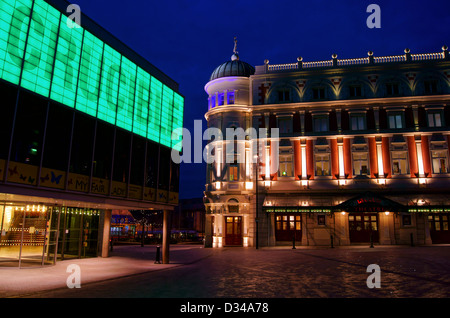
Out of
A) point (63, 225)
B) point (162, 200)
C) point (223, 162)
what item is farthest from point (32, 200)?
point (223, 162)

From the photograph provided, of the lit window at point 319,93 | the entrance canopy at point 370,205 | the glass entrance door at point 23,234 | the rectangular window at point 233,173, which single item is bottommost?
the glass entrance door at point 23,234

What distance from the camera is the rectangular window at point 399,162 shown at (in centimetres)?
3466

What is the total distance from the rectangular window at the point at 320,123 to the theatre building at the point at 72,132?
17.8 m

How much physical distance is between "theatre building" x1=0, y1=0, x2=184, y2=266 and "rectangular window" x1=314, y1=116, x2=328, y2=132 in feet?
58.4

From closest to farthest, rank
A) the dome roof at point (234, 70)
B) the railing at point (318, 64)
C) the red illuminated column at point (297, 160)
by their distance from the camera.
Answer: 1. the red illuminated column at point (297, 160)
2. the railing at point (318, 64)
3. the dome roof at point (234, 70)

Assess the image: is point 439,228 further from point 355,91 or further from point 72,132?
point 72,132

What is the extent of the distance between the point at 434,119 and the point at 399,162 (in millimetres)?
5694

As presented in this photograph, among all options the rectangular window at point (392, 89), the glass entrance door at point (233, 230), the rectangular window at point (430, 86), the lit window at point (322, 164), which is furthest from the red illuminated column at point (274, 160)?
the rectangular window at point (430, 86)

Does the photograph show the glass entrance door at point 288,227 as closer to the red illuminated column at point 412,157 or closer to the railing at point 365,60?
the red illuminated column at point 412,157

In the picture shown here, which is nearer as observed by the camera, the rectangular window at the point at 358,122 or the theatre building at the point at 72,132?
the theatre building at the point at 72,132

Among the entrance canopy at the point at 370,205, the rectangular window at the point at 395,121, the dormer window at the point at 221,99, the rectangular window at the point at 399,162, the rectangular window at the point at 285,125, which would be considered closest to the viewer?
the entrance canopy at the point at 370,205

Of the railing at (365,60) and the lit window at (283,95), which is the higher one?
the railing at (365,60)

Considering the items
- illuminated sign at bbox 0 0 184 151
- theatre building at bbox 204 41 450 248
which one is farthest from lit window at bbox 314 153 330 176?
illuminated sign at bbox 0 0 184 151
